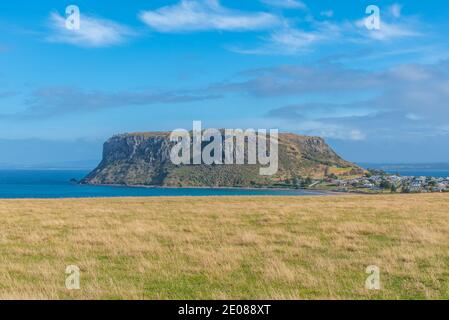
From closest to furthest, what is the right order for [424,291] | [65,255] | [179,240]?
[424,291] < [65,255] < [179,240]

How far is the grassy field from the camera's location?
12508mm

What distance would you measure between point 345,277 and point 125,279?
654 centimetres

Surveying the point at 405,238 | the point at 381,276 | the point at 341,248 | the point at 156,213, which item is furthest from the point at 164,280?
the point at 156,213

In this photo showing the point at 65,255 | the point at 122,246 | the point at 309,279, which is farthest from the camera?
the point at 122,246

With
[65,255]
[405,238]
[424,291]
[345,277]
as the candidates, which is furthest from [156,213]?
[424,291]

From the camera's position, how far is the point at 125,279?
544 inches

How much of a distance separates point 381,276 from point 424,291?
1.85 m

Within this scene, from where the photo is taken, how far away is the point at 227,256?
16.7 m

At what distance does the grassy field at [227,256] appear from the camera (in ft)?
41.0

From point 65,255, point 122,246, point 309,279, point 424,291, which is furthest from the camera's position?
point 122,246

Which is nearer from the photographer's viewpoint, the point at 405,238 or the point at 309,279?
the point at 309,279
